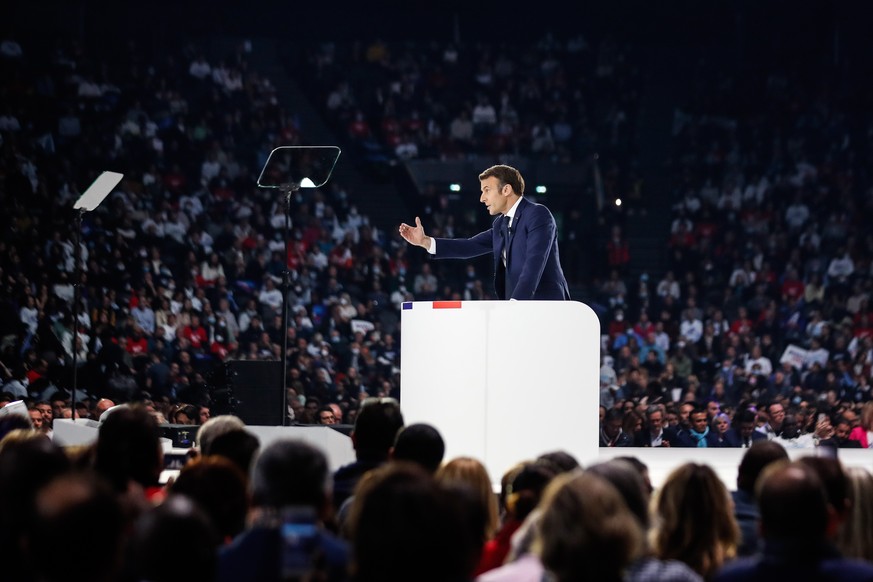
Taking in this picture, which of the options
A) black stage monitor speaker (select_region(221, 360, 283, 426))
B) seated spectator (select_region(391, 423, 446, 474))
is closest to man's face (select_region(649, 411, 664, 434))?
black stage monitor speaker (select_region(221, 360, 283, 426))

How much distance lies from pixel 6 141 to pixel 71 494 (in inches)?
455

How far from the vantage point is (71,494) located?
217 cm

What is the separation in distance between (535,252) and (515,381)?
31.4 inches

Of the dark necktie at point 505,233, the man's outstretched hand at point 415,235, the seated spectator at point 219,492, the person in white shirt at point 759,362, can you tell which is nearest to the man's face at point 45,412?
the man's outstretched hand at point 415,235

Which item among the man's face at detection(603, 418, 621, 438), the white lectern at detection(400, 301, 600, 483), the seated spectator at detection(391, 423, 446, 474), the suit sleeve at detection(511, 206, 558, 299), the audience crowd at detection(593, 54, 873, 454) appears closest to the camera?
the seated spectator at detection(391, 423, 446, 474)

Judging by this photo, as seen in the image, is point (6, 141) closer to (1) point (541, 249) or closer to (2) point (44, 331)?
(2) point (44, 331)

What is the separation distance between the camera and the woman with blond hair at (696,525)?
2.98 metres

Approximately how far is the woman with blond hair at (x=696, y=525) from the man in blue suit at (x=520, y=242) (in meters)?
2.74

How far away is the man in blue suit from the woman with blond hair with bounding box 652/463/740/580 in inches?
108

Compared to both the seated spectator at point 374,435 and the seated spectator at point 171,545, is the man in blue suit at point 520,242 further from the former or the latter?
the seated spectator at point 171,545

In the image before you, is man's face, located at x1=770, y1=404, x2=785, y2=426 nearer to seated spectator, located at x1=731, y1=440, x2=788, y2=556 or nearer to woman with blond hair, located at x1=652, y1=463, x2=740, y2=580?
seated spectator, located at x1=731, y1=440, x2=788, y2=556

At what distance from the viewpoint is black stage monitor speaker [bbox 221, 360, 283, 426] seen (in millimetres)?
6988

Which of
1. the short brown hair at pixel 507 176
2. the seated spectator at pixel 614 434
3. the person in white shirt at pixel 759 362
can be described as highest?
the short brown hair at pixel 507 176

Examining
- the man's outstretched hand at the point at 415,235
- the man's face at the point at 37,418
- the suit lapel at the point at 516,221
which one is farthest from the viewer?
the man's face at the point at 37,418
